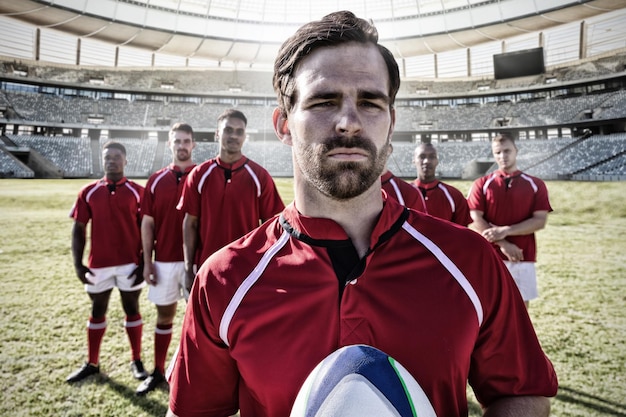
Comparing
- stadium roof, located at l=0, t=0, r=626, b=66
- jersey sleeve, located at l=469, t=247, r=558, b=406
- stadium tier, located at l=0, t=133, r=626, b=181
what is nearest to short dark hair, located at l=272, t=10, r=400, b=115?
jersey sleeve, located at l=469, t=247, r=558, b=406

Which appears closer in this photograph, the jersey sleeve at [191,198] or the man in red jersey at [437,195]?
the jersey sleeve at [191,198]

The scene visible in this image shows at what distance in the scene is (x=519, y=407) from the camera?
104 cm

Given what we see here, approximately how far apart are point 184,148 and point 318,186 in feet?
11.4

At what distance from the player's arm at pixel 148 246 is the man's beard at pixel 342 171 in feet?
10.9

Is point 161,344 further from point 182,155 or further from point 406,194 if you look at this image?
point 406,194

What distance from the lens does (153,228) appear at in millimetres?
3977

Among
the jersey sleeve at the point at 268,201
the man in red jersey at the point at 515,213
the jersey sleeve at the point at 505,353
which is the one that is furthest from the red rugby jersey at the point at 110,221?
the man in red jersey at the point at 515,213

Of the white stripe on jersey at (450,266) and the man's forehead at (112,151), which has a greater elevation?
the man's forehead at (112,151)

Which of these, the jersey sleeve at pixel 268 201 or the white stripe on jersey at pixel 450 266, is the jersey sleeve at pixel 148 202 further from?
the white stripe on jersey at pixel 450 266

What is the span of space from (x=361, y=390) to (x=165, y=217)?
11.8ft

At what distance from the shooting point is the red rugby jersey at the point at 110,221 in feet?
12.8

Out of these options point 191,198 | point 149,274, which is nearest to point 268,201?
point 191,198

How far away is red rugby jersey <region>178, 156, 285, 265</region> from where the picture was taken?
3.51m

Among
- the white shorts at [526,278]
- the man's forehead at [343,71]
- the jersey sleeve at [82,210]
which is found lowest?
the white shorts at [526,278]
